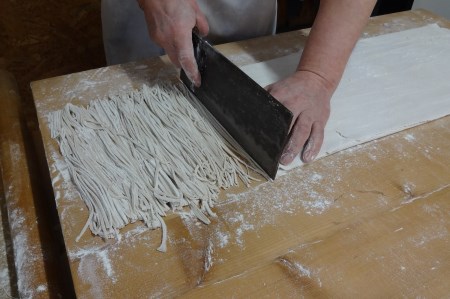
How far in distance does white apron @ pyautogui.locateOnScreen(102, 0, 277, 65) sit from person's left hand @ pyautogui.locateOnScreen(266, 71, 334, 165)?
38 centimetres

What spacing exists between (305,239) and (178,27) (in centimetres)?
56

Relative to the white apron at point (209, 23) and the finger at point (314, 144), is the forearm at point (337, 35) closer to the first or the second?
the finger at point (314, 144)

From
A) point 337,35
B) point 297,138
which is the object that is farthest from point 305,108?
point 337,35

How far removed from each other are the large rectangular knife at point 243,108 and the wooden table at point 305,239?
0.08 meters

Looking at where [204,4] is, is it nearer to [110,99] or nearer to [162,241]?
[110,99]

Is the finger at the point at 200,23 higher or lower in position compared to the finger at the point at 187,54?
higher

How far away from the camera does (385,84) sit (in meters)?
1.08

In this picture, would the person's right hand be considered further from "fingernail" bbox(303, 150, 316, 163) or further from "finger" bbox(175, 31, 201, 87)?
"fingernail" bbox(303, 150, 316, 163)

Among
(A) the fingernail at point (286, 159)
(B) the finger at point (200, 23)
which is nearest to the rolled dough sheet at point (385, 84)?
(A) the fingernail at point (286, 159)

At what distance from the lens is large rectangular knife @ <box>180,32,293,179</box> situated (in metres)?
0.74

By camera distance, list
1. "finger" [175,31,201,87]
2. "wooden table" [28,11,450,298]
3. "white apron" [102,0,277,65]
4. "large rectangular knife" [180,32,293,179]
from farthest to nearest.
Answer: "white apron" [102,0,277,65], "finger" [175,31,201,87], "large rectangular knife" [180,32,293,179], "wooden table" [28,11,450,298]

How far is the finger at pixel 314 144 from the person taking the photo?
831 mm

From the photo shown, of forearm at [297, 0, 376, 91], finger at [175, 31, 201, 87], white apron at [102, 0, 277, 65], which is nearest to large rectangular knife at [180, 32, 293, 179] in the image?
finger at [175, 31, 201, 87]

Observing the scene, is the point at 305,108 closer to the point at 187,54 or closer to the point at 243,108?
the point at 243,108
